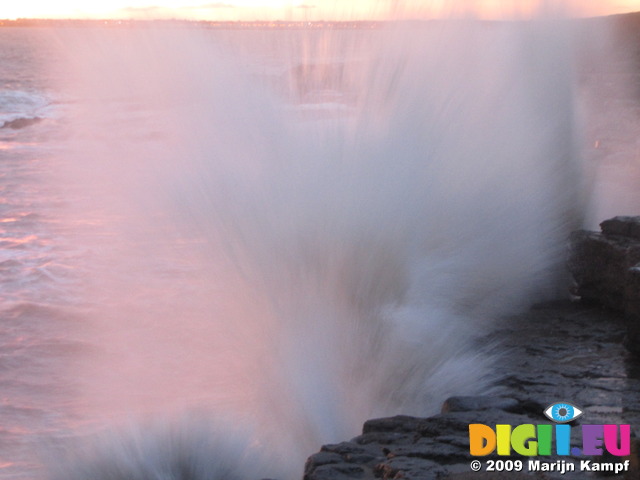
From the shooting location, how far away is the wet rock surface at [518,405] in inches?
121

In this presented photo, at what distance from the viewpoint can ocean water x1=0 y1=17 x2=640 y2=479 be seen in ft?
13.9

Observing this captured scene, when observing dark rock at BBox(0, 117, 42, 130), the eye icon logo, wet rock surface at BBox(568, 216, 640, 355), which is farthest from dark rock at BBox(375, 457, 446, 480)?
dark rock at BBox(0, 117, 42, 130)

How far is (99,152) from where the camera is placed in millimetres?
19375

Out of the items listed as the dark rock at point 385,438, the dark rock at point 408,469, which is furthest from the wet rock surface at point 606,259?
the dark rock at point 408,469

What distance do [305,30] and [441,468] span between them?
444 cm

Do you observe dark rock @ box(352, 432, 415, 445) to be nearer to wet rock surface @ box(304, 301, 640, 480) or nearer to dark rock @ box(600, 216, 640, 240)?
wet rock surface @ box(304, 301, 640, 480)

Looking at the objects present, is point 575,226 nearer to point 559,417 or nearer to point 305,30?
point 305,30

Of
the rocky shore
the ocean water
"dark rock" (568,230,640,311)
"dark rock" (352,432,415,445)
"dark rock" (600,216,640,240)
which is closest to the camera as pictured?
the rocky shore

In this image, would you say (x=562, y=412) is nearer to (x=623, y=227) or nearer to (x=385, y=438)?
(x=385, y=438)

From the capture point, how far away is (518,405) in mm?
3635

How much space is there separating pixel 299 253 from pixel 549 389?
1.92m

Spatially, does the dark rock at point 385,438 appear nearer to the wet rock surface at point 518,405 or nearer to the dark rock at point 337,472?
the wet rock surface at point 518,405

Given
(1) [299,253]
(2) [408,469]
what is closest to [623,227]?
(1) [299,253]

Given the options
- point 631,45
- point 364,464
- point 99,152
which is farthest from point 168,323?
point 631,45
